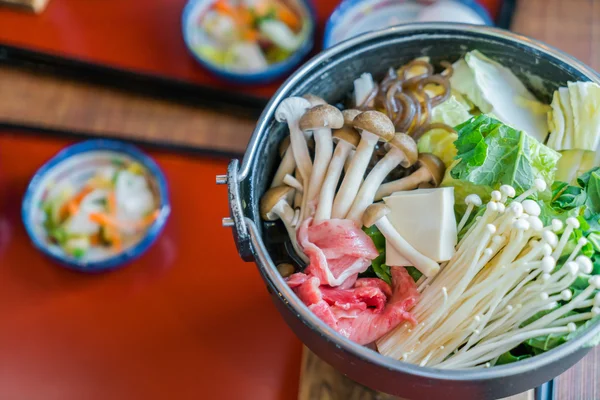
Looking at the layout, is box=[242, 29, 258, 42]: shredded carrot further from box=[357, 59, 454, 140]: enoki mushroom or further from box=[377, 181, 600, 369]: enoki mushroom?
box=[377, 181, 600, 369]: enoki mushroom

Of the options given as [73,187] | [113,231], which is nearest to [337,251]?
[113,231]

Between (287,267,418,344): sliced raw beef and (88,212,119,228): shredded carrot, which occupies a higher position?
(88,212,119,228): shredded carrot

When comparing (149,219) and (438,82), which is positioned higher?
(438,82)

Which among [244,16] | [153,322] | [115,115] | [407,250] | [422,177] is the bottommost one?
[153,322]

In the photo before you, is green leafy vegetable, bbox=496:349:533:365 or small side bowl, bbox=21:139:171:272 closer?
green leafy vegetable, bbox=496:349:533:365

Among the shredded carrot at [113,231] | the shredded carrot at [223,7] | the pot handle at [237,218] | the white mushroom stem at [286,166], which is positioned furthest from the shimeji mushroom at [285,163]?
the shredded carrot at [223,7]

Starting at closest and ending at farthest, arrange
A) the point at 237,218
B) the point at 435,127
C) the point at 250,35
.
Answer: the point at 237,218 < the point at 435,127 < the point at 250,35

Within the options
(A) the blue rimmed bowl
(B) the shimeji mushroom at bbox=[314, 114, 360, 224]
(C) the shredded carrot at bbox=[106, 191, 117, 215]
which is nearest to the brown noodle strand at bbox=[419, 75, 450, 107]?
(B) the shimeji mushroom at bbox=[314, 114, 360, 224]

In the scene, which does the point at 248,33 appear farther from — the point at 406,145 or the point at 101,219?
the point at 406,145

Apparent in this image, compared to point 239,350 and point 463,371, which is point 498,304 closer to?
point 463,371
